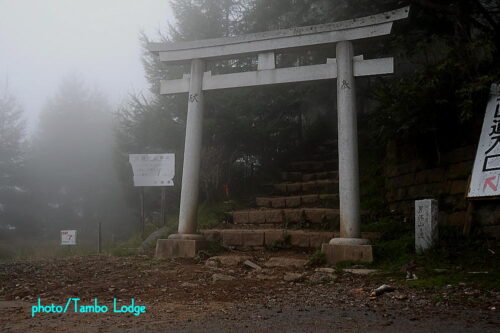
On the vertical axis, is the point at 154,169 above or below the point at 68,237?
above

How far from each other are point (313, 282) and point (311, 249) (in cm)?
204

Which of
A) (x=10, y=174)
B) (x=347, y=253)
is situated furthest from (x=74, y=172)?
(x=347, y=253)

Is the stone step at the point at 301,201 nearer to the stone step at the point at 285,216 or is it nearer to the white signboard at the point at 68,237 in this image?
the stone step at the point at 285,216

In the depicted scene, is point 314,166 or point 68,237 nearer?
point 68,237

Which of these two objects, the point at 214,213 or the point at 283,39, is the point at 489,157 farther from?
the point at 214,213

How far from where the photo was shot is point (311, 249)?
7.55 meters

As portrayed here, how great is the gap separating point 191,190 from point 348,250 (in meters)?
3.00

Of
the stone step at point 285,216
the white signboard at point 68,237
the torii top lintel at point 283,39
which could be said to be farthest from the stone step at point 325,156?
the white signboard at point 68,237

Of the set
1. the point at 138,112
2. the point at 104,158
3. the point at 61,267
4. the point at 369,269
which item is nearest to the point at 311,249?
the point at 369,269

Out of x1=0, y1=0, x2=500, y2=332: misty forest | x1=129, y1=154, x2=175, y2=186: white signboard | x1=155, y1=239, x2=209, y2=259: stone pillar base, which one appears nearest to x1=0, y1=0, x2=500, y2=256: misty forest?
x1=0, y1=0, x2=500, y2=332: misty forest

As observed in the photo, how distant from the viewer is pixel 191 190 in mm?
7734

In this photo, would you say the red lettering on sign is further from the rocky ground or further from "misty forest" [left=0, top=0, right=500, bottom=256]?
the rocky ground

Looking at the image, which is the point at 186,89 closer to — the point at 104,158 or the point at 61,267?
the point at 61,267

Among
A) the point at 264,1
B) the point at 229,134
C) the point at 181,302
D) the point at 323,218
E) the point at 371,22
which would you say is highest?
the point at 264,1
